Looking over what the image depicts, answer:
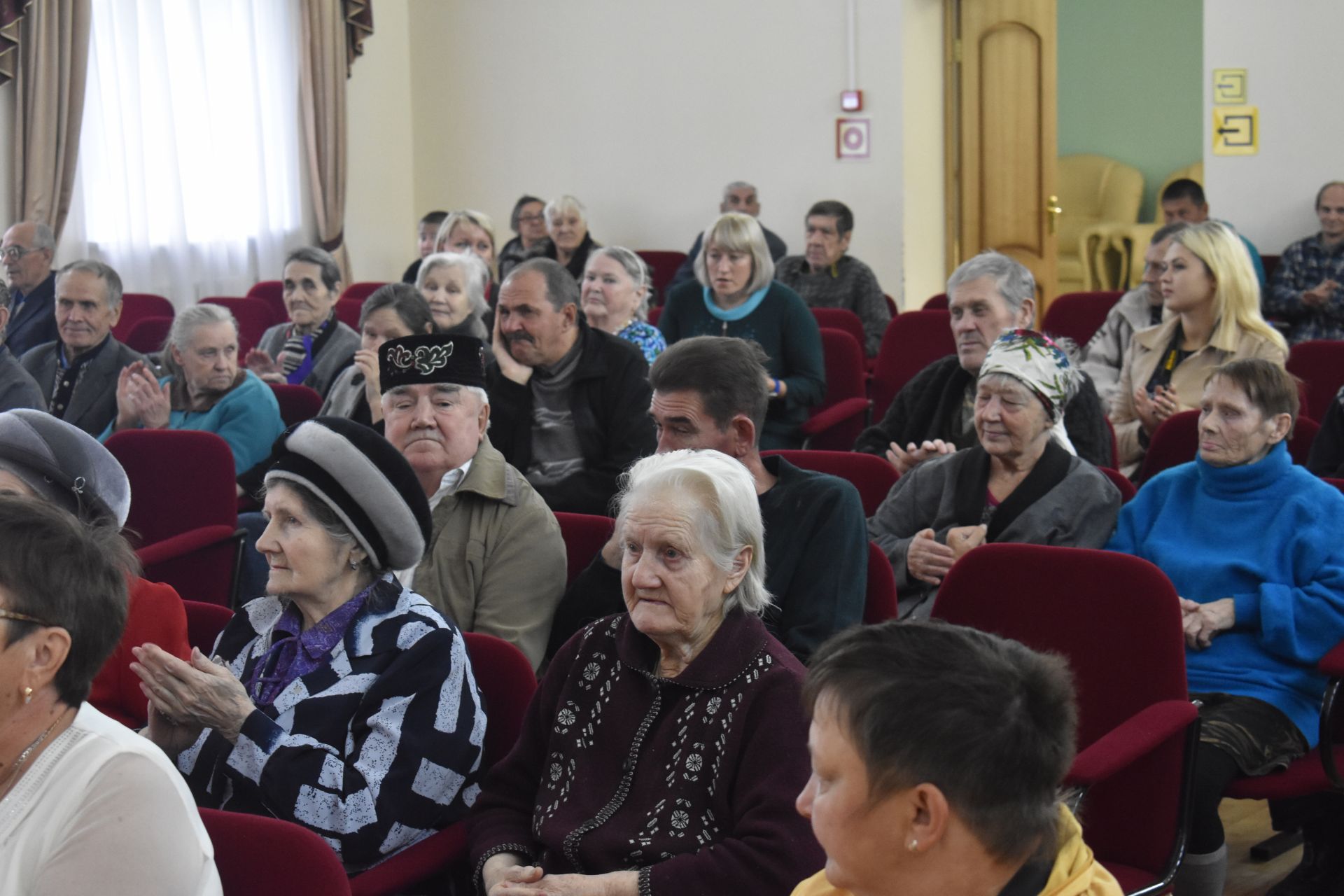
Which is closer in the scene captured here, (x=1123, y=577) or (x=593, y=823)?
(x=593, y=823)

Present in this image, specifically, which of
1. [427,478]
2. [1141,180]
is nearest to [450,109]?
[1141,180]

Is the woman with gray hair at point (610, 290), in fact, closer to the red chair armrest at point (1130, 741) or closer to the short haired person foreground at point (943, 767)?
the red chair armrest at point (1130, 741)

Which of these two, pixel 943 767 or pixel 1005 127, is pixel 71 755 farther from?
pixel 1005 127

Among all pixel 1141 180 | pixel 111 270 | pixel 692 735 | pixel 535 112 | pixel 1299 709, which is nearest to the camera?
pixel 692 735

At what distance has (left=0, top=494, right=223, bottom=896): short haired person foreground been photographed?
1.42 m

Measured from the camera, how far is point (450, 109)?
960 cm

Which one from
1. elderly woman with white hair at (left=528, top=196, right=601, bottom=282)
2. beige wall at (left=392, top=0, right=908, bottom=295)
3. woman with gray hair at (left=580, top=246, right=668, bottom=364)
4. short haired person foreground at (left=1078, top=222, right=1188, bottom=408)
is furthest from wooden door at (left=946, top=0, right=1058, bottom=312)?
woman with gray hair at (left=580, top=246, right=668, bottom=364)

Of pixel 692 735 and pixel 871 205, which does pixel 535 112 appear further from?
pixel 692 735

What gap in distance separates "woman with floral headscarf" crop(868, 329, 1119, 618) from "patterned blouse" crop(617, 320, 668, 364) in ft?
5.82

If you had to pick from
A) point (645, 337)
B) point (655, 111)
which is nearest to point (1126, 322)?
point (645, 337)

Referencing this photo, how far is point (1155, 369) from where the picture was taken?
4391mm

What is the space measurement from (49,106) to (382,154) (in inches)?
106

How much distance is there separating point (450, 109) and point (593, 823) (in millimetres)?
8293

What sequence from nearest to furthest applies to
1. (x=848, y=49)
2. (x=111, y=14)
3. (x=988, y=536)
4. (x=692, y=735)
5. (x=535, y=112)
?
(x=692, y=735) < (x=988, y=536) < (x=111, y=14) < (x=848, y=49) < (x=535, y=112)
